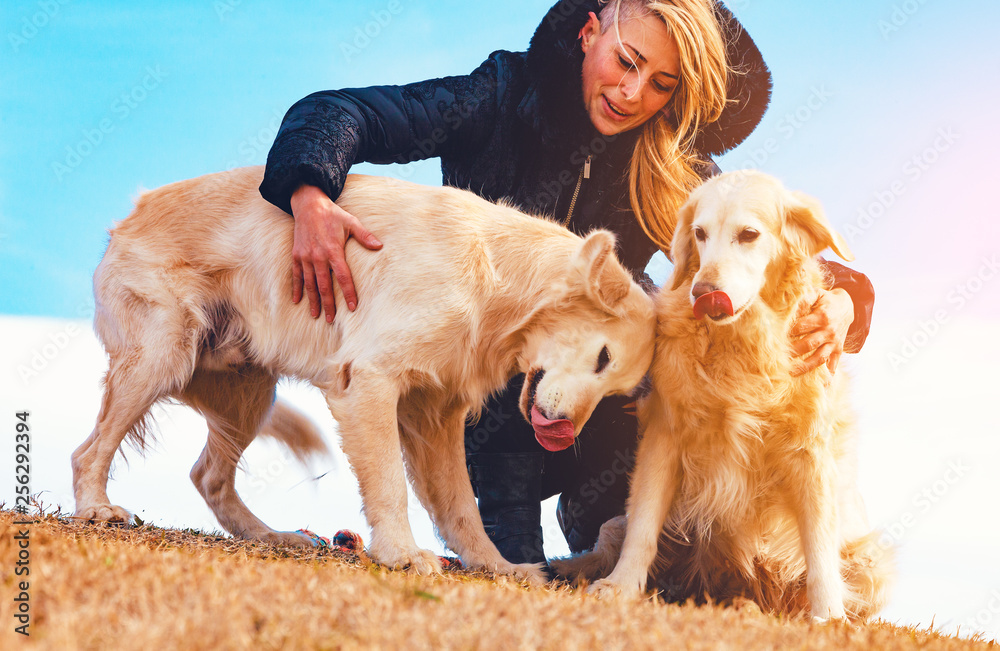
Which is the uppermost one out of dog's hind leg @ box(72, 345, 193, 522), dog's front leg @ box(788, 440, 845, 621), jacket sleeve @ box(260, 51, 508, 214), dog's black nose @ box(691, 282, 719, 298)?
jacket sleeve @ box(260, 51, 508, 214)

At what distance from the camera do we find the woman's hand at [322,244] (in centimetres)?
340

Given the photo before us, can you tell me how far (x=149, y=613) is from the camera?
165cm

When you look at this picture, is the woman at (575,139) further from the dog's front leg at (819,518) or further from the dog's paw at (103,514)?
the dog's paw at (103,514)

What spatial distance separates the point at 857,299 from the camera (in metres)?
3.57

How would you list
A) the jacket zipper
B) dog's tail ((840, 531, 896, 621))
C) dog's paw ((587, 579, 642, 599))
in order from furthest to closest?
1. the jacket zipper
2. dog's tail ((840, 531, 896, 621))
3. dog's paw ((587, 579, 642, 599))

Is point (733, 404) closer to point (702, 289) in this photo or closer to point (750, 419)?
point (750, 419)

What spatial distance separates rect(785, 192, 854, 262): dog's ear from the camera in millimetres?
2906

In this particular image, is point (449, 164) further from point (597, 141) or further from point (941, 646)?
point (941, 646)

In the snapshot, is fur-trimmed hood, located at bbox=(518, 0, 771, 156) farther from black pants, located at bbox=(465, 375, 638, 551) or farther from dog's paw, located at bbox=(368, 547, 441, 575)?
dog's paw, located at bbox=(368, 547, 441, 575)

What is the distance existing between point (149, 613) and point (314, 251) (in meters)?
2.02

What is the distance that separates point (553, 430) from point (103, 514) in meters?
2.06

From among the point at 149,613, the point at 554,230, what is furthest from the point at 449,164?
the point at 149,613

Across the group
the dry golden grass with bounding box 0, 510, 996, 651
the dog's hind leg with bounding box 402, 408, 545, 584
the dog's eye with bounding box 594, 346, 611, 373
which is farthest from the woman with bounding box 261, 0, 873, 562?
the dry golden grass with bounding box 0, 510, 996, 651

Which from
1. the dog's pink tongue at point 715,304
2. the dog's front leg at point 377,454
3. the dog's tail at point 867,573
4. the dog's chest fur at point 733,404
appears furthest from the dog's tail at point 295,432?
the dog's tail at point 867,573
